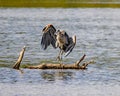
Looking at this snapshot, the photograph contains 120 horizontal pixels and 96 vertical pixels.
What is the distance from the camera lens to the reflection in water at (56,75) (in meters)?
22.3

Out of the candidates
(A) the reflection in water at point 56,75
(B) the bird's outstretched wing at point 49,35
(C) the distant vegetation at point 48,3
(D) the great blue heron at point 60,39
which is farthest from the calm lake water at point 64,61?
(C) the distant vegetation at point 48,3

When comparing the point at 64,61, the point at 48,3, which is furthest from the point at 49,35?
the point at 48,3

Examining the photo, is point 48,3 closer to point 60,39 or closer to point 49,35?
point 49,35

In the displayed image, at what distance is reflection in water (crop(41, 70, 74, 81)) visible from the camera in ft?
73.2

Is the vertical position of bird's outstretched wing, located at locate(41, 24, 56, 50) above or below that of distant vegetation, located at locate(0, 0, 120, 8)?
above

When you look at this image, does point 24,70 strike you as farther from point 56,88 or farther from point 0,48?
point 0,48

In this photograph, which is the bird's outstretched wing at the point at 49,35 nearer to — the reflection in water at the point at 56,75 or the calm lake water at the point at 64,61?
the calm lake water at the point at 64,61

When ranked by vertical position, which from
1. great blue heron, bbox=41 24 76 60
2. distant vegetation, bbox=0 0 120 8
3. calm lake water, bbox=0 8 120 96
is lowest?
distant vegetation, bbox=0 0 120 8

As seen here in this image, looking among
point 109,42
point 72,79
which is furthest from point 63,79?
point 109,42

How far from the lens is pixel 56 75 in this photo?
22.9m

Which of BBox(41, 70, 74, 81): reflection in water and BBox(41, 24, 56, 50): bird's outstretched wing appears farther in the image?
BBox(41, 24, 56, 50): bird's outstretched wing

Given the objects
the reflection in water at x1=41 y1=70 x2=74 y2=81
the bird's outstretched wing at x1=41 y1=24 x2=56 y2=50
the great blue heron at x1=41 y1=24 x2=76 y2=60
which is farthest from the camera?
the bird's outstretched wing at x1=41 y1=24 x2=56 y2=50

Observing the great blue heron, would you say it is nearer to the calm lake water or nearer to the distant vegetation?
the calm lake water

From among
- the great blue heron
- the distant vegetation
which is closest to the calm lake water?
the great blue heron
